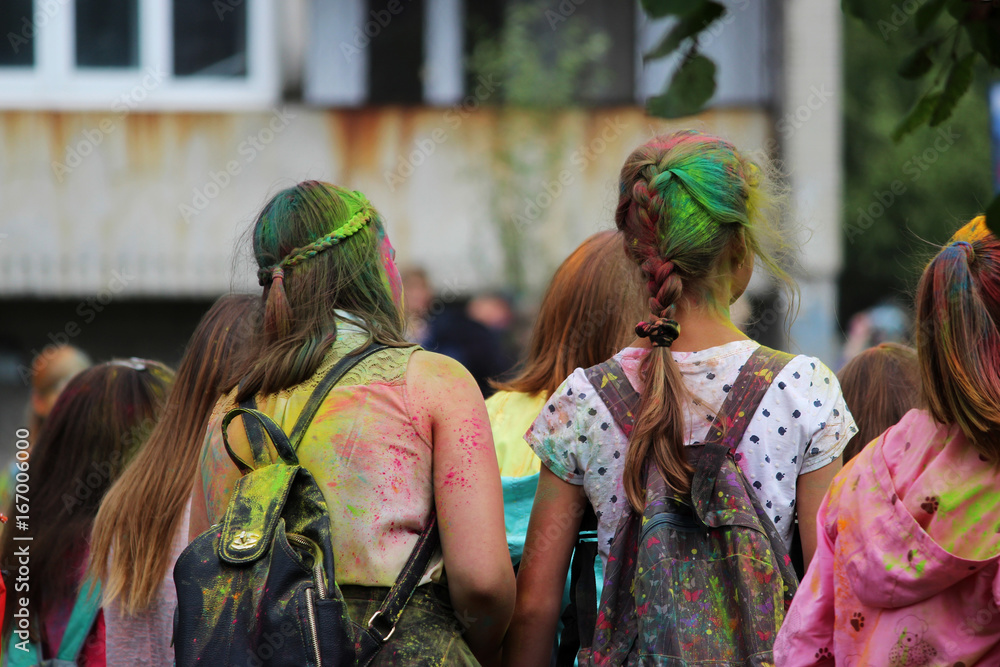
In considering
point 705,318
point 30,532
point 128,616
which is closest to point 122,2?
point 30,532

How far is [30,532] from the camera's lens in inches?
113

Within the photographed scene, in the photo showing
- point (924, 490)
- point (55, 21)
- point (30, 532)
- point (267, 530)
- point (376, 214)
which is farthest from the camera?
point (55, 21)

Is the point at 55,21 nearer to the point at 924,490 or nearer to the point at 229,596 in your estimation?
the point at 229,596

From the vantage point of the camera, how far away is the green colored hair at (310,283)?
79.6 inches

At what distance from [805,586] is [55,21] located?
8.60 m

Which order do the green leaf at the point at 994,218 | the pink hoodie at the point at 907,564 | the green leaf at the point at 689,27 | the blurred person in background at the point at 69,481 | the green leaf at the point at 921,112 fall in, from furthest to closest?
the blurred person in background at the point at 69,481 < the green leaf at the point at 921,112 < the pink hoodie at the point at 907,564 < the green leaf at the point at 689,27 < the green leaf at the point at 994,218

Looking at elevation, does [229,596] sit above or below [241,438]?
Answer: below

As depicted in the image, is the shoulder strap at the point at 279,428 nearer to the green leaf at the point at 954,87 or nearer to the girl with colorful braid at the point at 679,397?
the girl with colorful braid at the point at 679,397

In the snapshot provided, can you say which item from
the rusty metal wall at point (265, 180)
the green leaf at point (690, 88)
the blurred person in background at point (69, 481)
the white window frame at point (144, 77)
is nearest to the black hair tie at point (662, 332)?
the green leaf at point (690, 88)

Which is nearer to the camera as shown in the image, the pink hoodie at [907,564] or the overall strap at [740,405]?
the pink hoodie at [907,564]

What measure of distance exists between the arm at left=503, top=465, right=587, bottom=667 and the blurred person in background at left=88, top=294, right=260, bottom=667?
87cm

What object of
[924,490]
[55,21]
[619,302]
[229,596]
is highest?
[55,21]

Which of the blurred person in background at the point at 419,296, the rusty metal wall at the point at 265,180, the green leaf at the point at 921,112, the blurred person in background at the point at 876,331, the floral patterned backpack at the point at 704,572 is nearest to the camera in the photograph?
the green leaf at the point at 921,112

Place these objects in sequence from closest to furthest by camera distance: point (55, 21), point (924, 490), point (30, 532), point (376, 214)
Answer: point (924, 490), point (376, 214), point (30, 532), point (55, 21)
